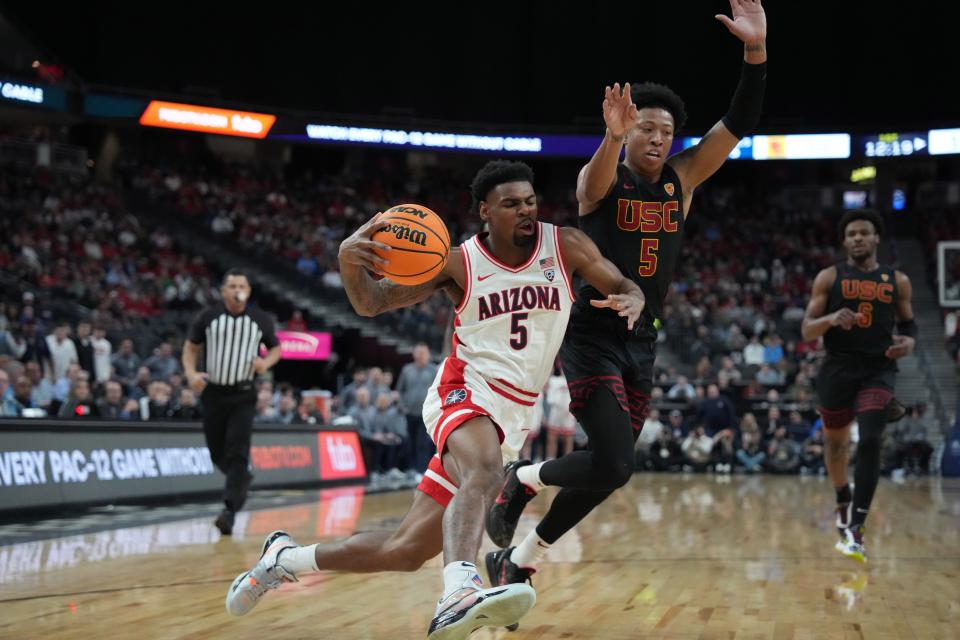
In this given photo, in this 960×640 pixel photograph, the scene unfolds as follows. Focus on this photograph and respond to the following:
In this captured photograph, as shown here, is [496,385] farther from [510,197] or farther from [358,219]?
[358,219]

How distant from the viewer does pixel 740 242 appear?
3319cm

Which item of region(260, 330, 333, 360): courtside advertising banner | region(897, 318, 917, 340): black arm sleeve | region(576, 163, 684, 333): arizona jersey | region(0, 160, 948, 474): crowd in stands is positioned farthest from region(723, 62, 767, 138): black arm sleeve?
region(260, 330, 333, 360): courtside advertising banner

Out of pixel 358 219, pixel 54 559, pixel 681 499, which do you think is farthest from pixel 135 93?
pixel 54 559

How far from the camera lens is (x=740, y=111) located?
5375 mm

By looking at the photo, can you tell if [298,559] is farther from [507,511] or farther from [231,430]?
[231,430]

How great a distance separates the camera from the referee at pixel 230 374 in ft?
29.2

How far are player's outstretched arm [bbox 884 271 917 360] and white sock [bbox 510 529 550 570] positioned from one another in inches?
135

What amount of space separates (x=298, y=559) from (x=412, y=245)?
141 centimetres

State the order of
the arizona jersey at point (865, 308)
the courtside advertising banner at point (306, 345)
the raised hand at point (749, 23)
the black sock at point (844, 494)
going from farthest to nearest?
the courtside advertising banner at point (306, 345)
the black sock at point (844, 494)
the arizona jersey at point (865, 308)
the raised hand at point (749, 23)

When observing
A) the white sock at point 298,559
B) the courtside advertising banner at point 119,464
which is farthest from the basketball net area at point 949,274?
the white sock at point 298,559

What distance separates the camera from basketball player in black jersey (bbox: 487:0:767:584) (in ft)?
16.2

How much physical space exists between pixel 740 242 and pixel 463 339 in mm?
29992

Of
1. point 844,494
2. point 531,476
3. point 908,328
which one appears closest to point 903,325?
point 908,328

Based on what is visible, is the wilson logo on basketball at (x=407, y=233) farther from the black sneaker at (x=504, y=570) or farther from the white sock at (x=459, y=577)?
the black sneaker at (x=504, y=570)
